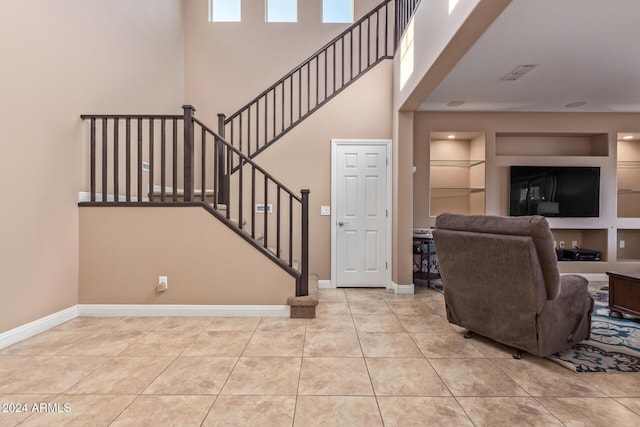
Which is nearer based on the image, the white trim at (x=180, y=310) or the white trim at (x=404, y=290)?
the white trim at (x=180, y=310)

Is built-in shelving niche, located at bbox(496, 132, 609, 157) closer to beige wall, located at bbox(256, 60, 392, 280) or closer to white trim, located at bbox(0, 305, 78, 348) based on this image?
beige wall, located at bbox(256, 60, 392, 280)

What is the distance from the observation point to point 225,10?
5.06 metres

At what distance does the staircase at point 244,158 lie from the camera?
123 inches

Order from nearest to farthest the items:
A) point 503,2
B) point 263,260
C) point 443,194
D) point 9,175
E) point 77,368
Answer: point 503,2 → point 77,368 → point 9,175 → point 263,260 → point 443,194

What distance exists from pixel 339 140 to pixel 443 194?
2.10 metres

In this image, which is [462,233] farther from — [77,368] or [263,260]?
[77,368]

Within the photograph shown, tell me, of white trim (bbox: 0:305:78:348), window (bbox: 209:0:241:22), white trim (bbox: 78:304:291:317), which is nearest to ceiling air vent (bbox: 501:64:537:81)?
white trim (bbox: 78:304:291:317)

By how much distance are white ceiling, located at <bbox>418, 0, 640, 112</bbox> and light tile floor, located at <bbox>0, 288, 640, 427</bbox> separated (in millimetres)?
2708

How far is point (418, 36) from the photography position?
10.5 ft

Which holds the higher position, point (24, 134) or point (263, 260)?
point (24, 134)

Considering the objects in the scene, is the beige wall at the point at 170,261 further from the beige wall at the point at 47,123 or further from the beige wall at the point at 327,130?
the beige wall at the point at 327,130

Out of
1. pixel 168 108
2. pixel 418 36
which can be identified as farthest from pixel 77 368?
pixel 418 36

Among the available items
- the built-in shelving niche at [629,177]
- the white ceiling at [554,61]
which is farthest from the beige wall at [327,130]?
the built-in shelving niche at [629,177]

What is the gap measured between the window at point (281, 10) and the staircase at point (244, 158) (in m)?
0.95
